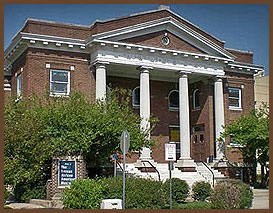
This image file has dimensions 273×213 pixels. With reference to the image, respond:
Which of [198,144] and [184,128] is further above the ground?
[184,128]

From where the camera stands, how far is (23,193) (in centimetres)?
2178

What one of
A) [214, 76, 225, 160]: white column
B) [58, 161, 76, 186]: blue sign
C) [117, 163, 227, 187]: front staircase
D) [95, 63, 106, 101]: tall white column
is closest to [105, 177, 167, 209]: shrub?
[58, 161, 76, 186]: blue sign

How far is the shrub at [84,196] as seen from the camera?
17.1 metres

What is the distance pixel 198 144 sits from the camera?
34.8 metres

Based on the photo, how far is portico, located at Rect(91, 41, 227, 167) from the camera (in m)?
28.8

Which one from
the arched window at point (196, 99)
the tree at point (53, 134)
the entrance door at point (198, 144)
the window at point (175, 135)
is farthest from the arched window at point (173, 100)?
the tree at point (53, 134)

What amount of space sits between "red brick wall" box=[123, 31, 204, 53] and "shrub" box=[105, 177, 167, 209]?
44.9ft

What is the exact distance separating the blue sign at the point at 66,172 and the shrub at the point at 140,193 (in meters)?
3.60

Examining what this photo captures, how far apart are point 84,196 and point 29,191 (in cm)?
561

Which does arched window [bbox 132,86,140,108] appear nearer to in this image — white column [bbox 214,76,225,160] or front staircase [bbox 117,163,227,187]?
front staircase [bbox 117,163,227,187]

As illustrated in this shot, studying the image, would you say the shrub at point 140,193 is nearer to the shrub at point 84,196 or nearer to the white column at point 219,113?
the shrub at point 84,196

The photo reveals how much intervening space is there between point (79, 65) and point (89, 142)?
9529 millimetres

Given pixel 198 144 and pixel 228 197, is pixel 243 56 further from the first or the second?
pixel 228 197

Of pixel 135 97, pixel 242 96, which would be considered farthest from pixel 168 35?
pixel 242 96
